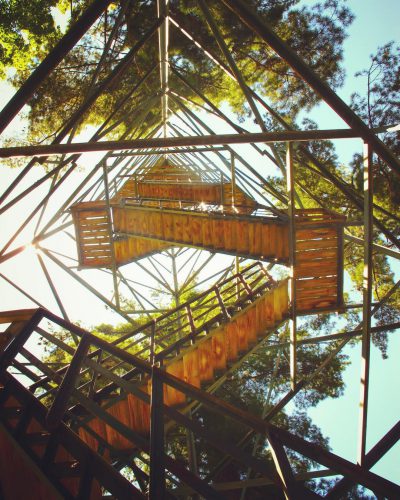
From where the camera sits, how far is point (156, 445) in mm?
2363

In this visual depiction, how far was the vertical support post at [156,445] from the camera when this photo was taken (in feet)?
7.08

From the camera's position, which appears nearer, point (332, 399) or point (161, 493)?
point (161, 493)

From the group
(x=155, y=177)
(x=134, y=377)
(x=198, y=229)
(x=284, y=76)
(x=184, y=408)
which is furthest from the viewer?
(x=155, y=177)

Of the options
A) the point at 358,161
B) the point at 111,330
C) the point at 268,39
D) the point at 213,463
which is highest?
the point at 358,161

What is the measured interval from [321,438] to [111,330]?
9.31 m

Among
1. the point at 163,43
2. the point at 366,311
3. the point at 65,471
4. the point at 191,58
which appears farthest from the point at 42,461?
the point at 191,58

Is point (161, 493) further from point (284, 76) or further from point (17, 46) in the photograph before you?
point (284, 76)

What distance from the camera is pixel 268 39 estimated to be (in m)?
2.95

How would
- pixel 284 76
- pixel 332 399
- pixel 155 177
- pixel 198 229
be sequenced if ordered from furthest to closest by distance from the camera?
pixel 155 177 < pixel 332 399 < pixel 284 76 < pixel 198 229

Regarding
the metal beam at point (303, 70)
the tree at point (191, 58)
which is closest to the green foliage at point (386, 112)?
the tree at point (191, 58)

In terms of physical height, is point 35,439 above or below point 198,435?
below

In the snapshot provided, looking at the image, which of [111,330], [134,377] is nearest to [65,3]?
[134,377]

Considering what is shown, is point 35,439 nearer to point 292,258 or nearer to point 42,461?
point 42,461

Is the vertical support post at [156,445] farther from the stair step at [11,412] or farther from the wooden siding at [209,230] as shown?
the wooden siding at [209,230]
